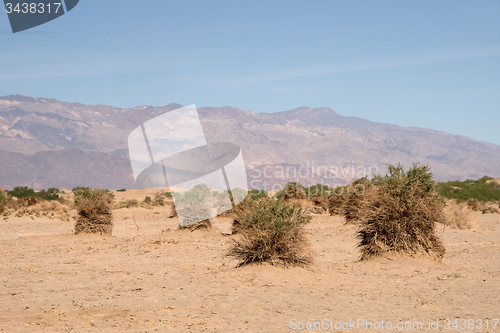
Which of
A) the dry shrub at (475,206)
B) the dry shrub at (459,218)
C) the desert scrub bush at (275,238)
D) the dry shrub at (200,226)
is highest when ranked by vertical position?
the desert scrub bush at (275,238)

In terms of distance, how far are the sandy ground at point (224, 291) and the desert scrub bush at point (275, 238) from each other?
1.12 ft

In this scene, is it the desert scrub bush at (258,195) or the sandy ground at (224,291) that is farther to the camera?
the desert scrub bush at (258,195)

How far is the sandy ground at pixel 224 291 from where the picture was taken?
7.41 metres

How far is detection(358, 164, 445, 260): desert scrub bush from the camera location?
1224 cm

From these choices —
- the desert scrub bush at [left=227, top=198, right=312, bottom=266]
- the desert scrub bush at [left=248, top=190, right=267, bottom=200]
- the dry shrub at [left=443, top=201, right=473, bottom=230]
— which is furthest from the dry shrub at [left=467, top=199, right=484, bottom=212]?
the desert scrub bush at [left=227, top=198, right=312, bottom=266]

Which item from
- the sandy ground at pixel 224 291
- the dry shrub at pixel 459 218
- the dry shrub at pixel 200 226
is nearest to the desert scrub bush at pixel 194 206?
the dry shrub at pixel 200 226

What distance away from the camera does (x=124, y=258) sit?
48.2ft

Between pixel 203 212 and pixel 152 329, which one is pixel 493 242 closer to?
pixel 203 212

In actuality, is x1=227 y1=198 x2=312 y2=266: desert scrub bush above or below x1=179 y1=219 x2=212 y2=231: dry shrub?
above

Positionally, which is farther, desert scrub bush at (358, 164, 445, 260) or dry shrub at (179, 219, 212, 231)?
dry shrub at (179, 219, 212, 231)

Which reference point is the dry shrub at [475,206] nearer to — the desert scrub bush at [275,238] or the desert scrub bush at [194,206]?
the desert scrub bush at [194,206]

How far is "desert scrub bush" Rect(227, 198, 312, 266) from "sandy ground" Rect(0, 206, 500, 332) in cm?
34

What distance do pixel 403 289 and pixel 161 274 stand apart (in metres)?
6.03

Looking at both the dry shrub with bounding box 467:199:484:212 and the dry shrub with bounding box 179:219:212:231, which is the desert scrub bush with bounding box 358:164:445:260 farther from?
the dry shrub with bounding box 467:199:484:212
